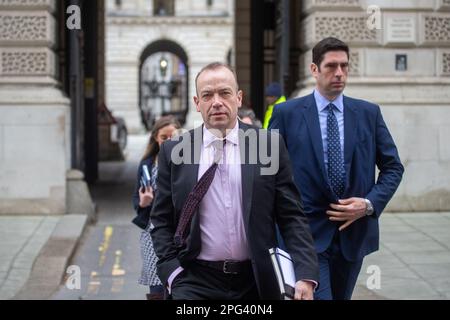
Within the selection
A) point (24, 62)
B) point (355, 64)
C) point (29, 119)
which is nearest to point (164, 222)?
point (29, 119)

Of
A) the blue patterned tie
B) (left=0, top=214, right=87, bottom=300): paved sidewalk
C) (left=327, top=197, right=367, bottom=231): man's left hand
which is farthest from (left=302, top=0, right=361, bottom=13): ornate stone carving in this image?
(left=327, top=197, right=367, bottom=231): man's left hand

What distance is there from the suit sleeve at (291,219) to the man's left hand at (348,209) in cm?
90

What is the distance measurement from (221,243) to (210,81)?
73 cm

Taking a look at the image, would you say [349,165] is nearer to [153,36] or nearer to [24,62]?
Answer: [24,62]

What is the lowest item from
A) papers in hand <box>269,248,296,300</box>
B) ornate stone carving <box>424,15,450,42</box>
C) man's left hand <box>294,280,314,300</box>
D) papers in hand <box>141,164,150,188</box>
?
man's left hand <box>294,280,314,300</box>

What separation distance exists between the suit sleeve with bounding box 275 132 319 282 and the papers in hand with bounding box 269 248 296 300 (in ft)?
0.17

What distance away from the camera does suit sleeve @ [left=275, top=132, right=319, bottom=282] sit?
4.24 m

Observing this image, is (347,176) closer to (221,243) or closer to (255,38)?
(221,243)

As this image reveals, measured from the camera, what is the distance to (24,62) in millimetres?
12414

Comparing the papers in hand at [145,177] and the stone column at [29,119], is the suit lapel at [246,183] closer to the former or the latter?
the papers in hand at [145,177]

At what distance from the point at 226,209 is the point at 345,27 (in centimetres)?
889

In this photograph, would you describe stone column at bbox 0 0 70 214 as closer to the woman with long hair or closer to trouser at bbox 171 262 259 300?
the woman with long hair

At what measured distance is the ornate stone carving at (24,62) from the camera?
1238 cm

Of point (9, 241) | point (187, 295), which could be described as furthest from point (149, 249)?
point (9, 241)
